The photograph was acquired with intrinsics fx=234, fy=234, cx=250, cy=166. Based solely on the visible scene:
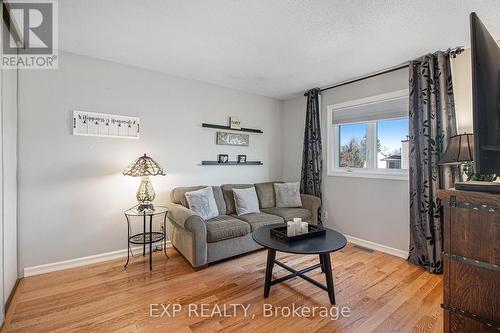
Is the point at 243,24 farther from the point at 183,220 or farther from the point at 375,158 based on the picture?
the point at 375,158

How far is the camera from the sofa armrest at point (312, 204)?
141 inches

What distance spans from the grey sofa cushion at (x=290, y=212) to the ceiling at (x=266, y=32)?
195cm

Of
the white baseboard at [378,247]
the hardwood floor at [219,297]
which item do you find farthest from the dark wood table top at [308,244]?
the white baseboard at [378,247]

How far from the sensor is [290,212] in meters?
3.38

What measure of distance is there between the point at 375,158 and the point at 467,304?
2537mm

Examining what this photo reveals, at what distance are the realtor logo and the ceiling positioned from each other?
0.10 metres

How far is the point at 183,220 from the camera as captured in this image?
2525 millimetres

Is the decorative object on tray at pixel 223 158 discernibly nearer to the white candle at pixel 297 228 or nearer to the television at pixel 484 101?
the white candle at pixel 297 228

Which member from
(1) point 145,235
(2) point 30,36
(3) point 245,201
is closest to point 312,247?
(3) point 245,201

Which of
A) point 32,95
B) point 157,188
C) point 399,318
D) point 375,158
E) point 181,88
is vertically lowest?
point 399,318

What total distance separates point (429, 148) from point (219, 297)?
8.79ft

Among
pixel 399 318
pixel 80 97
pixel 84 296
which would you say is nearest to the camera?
pixel 399 318

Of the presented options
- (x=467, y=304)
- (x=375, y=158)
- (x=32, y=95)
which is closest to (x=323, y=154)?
(x=375, y=158)

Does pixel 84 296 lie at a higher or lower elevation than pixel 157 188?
lower
